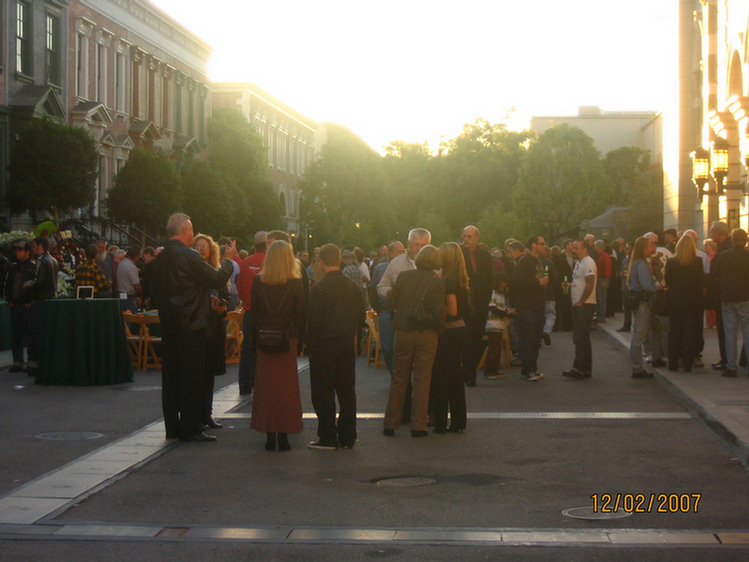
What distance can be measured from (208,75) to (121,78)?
13977 mm

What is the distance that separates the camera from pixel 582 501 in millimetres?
7504

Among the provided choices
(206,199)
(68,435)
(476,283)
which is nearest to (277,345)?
(68,435)

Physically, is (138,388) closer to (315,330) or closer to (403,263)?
(403,263)

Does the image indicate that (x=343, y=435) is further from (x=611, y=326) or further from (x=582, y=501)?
(x=611, y=326)

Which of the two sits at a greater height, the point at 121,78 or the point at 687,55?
the point at 121,78

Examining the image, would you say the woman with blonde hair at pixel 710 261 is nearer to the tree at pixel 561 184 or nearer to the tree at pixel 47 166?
the tree at pixel 47 166

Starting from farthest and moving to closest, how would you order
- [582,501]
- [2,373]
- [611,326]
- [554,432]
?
[611,326], [2,373], [554,432], [582,501]

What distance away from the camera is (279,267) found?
9.80 meters

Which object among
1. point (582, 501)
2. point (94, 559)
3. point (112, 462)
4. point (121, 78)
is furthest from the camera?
point (121, 78)

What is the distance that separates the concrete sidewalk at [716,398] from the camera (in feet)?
31.6

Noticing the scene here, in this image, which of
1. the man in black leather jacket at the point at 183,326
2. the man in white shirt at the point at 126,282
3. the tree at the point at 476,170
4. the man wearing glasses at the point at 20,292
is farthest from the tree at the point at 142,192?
the tree at the point at 476,170

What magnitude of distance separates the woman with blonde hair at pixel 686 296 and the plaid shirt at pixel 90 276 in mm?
8919

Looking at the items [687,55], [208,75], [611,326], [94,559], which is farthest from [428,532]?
[208,75]
